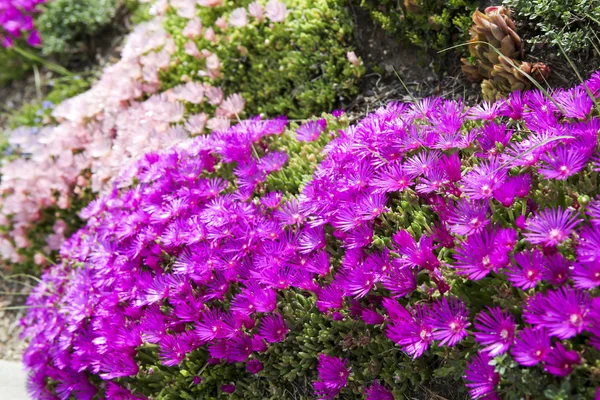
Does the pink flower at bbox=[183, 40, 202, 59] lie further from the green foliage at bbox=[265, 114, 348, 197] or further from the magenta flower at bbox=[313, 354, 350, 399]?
the magenta flower at bbox=[313, 354, 350, 399]

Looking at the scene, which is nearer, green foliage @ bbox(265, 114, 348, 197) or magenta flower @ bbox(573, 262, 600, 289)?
magenta flower @ bbox(573, 262, 600, 289)

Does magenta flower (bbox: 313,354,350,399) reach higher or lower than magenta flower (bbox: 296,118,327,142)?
lower

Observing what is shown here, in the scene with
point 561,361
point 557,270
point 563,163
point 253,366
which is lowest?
point 253,366

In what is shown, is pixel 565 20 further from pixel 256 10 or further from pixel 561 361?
pixel 256 10

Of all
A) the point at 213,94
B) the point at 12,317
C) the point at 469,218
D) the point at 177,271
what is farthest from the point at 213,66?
the point at 469,218

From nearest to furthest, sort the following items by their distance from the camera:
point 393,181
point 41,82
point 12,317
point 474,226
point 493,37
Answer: point 474,226
point 393,181
point 493,37
point 12,317
point 41,82

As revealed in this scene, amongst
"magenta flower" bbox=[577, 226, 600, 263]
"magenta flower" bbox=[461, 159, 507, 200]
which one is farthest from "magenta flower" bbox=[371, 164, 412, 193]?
"magenta flower" bbox=[577, 226, 600, 263]

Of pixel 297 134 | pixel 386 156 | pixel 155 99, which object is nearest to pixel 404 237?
pixel 386 156
